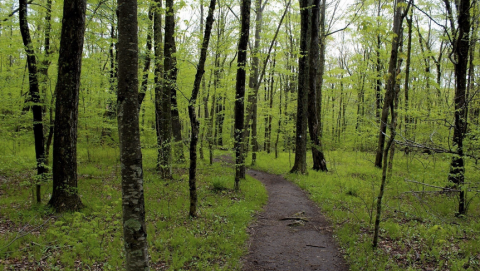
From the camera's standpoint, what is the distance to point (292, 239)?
18.0ft

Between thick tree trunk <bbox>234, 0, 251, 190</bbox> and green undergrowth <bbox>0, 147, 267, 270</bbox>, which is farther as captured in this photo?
thick tree trunk <bbox>234, 0, 251, 190</bbox>

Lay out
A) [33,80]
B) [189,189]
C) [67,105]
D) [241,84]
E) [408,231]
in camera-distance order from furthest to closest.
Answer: [241,84], [189,189], [33,80], [67,105], [408,231]

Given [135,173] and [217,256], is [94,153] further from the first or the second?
[135,173]

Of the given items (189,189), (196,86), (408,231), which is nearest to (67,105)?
(196,86)

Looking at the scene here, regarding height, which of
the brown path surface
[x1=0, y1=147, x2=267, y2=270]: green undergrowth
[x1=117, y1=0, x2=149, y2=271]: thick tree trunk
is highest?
[x1=117, y1=0, x2=149, y2=271]: thick tree trunk

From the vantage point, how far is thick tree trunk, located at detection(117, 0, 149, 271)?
9.10 feet

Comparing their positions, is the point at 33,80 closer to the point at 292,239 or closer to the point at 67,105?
the point at 67,105

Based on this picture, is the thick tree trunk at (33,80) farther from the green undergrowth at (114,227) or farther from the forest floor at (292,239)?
the forest floor at (292,239)

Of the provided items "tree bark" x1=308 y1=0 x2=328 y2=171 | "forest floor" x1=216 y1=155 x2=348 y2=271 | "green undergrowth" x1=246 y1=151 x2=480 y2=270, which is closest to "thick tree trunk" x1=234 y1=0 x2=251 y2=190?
"forest floor" x1=216 y1=155 x2=348 y2=271

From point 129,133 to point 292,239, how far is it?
444cm

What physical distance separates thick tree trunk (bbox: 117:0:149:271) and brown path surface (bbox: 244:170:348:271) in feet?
8.16

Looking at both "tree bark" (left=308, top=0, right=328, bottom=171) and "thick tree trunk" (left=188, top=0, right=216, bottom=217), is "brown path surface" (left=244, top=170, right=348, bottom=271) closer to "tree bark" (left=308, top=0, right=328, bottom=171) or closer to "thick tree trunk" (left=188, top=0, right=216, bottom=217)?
"thick tree trunk" (left=188, top=0, right=216, bottom=217)

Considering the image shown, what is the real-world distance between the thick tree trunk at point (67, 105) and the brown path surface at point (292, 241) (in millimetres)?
4759

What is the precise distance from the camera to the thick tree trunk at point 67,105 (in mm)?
5461
